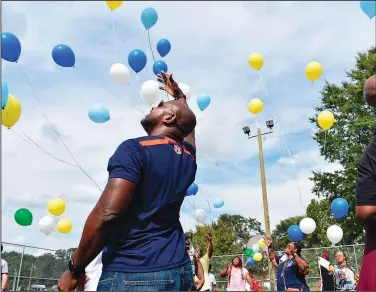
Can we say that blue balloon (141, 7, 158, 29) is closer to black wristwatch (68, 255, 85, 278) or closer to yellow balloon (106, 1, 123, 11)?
yellow balloon (106, 1, 123, 11)

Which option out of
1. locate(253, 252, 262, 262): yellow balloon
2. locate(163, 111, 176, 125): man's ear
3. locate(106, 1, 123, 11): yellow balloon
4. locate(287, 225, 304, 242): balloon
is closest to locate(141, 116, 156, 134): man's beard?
locate(163, 111, 176, 125): man's ear

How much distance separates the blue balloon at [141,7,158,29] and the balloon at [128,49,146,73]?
0.46m

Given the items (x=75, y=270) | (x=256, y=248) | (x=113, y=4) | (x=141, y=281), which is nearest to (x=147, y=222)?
(x=141, y=281)

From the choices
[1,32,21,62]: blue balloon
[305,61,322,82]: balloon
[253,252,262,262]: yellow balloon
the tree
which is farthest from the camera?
the tree

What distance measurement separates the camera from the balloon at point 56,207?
29.2 ft

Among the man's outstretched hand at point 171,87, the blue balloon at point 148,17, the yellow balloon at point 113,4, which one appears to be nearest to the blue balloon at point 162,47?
the blue balloon at point 148,17

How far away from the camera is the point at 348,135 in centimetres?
2292

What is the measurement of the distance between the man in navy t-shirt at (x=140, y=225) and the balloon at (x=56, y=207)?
7315 mm

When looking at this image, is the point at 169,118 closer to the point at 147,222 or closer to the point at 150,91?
the point at 147,222

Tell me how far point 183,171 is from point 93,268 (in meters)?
2.30

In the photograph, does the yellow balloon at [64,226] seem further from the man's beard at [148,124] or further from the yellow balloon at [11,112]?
the man's beard at [148,124]

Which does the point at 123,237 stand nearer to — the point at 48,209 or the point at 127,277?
the point at 127,277

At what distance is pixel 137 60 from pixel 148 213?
575 cm

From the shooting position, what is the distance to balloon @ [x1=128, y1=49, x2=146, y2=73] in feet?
24.2
